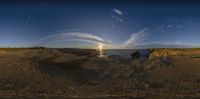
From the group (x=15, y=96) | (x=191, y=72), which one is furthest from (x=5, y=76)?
(x=191, y=72)

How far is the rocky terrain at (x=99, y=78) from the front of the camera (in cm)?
2077

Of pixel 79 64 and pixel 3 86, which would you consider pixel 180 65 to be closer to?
pixel 79 64

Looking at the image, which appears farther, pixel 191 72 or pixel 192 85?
pixel 191 72

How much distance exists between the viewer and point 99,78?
26.1 meters

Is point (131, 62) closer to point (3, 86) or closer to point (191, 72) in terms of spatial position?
point (191, 72)

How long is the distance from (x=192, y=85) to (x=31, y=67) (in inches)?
416

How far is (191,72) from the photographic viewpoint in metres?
27.9

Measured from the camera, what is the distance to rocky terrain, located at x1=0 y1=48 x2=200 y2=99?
20.8m

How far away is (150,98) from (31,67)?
35.8 ft

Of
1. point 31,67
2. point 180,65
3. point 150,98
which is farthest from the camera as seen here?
point 180,65

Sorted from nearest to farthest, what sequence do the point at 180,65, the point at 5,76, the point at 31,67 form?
the point at 5,76 < the point at 31,67 < the point at 180,65

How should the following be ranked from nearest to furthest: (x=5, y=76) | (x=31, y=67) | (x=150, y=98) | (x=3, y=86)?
(x=150, y=98) < (x=3, y=86) < (x=5, y=76) < (x=31, y=67)

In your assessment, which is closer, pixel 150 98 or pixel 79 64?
pixel 150 98

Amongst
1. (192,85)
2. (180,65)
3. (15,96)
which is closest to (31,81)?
(15,96)
